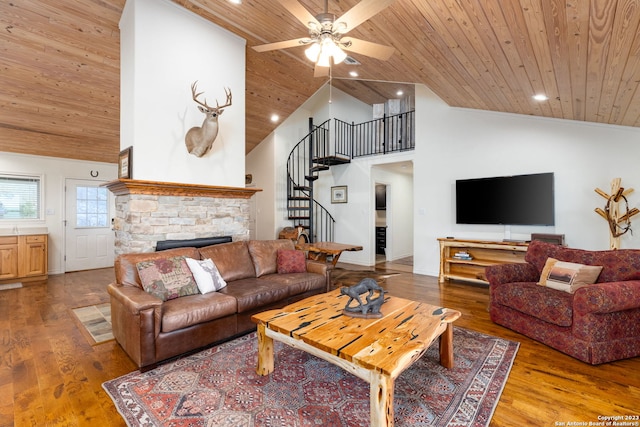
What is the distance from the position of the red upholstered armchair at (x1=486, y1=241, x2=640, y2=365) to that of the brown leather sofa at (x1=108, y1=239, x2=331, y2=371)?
199 centimetres

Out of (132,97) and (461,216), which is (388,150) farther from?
(132,97)

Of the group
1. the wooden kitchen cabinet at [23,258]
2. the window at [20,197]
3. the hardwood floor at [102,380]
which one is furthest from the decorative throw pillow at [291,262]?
the window at [20,197]

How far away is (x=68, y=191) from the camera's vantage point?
5918 mm

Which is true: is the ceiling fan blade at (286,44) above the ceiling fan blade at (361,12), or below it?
above

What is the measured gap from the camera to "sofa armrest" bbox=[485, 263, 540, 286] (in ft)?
10.5

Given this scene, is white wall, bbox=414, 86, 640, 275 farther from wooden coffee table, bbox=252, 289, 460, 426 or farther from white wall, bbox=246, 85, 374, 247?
wooden coffee table, bbox=252, 289, 460, 426

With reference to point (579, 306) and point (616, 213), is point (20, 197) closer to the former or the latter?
point (579, 306)

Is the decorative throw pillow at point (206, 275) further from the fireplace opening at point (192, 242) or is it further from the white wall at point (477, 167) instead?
the white wall at point (477, 167)

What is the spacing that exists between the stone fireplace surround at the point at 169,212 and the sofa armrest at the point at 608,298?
3768 mm

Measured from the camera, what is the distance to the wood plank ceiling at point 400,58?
2189mm

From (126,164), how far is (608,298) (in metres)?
4.73

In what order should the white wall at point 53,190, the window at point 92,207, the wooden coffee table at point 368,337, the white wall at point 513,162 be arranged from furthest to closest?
the window at point 92,207 → the white wall at point 53,190 → the white wall at point 513,162 → the wooden coffee table at point 368,337

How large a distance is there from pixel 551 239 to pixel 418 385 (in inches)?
137

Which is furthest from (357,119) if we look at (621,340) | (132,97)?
(621,340)
